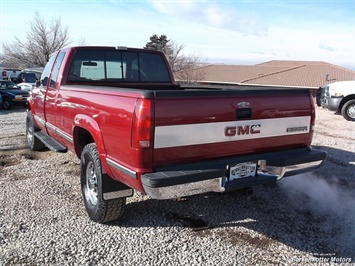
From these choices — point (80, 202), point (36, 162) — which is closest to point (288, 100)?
point (80, 202)

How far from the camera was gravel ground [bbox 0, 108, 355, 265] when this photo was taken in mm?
3234

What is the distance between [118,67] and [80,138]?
56.6 inches

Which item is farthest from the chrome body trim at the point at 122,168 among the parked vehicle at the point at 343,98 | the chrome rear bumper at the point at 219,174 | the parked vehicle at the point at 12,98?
the parked vehicle at the point at 12,98

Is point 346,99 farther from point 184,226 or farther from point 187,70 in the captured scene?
point 187,70

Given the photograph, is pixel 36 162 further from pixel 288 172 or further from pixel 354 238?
pixel 354 238

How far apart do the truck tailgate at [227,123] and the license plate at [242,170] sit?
131 millimetres

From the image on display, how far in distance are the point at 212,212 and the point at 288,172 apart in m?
1.14

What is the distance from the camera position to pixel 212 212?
167 inches

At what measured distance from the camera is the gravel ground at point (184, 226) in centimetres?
323

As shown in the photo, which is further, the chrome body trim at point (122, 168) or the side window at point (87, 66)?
the side window at point (87, 66)

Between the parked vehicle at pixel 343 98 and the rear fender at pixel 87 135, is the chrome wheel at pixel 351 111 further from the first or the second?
the rear fender at pixel 87 135

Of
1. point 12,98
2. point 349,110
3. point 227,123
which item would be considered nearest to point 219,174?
point 227,123

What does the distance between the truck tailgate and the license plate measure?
5.2 inches

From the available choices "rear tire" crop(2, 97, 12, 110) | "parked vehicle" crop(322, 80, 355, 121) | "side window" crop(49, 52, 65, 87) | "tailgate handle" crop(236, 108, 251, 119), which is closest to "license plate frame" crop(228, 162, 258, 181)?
"tailgate handle" crop(236, 108, 251, 119)
